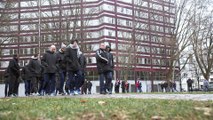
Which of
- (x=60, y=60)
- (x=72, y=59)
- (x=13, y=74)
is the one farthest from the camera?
(x=13, y=74)

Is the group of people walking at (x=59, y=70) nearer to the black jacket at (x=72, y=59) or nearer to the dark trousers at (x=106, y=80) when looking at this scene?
the black jacket at (x=72, y=59)

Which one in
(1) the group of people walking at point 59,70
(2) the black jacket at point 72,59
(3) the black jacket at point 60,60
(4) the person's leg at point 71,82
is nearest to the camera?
(2) the black jacket at point 72,59

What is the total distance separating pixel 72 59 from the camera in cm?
1354

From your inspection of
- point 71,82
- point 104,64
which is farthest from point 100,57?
point 71,82

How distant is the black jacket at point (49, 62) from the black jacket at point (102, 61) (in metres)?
2.09

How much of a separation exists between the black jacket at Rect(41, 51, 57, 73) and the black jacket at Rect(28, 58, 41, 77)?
255 centimetres

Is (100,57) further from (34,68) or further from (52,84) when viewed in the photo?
(34,68)

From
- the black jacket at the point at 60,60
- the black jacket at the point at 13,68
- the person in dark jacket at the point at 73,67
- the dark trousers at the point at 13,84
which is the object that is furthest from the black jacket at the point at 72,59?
the dark trousers at the point at 13,84

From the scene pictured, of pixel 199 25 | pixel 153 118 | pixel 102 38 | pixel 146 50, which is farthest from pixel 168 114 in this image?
pixel 146 50

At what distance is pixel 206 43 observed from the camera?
56.4m

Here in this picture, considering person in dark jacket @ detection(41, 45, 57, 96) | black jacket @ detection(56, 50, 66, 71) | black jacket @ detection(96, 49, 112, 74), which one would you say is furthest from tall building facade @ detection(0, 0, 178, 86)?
black jacket @ detection(96, 49, 112, 74)

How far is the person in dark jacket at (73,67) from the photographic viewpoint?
44.1 feet

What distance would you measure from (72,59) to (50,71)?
1.39 meters

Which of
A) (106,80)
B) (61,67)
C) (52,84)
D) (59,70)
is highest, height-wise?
(61,67)
